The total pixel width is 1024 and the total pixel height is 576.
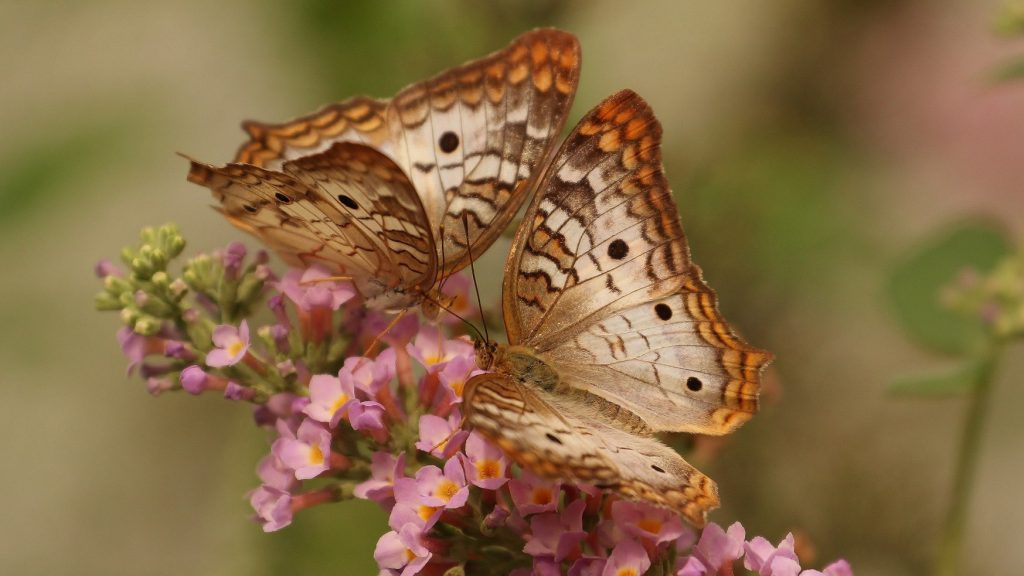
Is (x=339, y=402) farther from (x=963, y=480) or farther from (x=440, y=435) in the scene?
(x=963, y=480)

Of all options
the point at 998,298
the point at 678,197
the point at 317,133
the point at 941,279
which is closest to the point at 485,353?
the point at 317,133

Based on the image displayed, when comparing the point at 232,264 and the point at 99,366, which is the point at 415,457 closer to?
the point at 232,264

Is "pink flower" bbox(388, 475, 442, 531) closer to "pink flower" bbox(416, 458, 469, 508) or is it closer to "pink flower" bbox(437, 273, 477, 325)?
"pink flower" bbox(416, 458, 469, 508)

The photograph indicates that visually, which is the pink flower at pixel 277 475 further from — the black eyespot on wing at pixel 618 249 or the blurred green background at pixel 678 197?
the blurred green background at pixel 678 197

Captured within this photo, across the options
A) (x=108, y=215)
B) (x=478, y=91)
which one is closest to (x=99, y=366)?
(x=108, y=215)

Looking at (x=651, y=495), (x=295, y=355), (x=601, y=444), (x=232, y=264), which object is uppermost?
(x=232, y=264)

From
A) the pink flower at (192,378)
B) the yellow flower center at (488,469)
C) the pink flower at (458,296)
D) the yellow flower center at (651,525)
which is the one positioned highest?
the pink flower at (458,296)

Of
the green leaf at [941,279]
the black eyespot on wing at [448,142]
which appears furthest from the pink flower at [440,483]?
the green leaf at [941,279]
